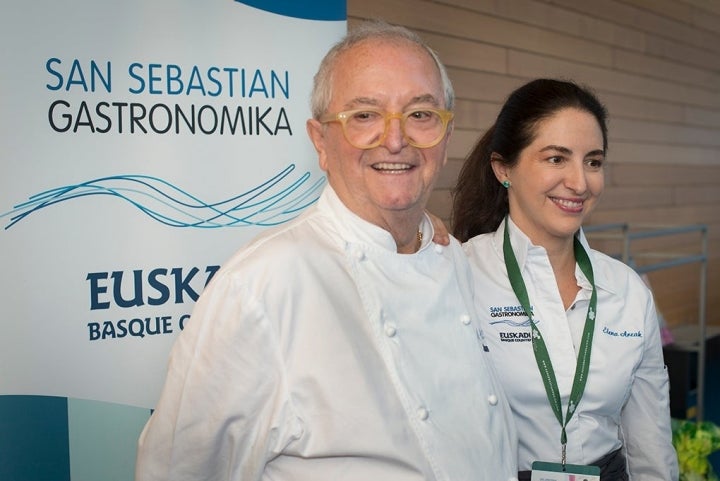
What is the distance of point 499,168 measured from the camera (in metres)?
2.12

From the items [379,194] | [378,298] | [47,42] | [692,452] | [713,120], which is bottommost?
[692,452]

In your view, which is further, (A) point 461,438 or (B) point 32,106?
(B) point 32,106

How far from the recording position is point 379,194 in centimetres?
145

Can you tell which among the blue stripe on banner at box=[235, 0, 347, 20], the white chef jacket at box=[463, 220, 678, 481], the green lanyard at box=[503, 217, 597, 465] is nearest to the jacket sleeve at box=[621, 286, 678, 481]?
the white chef jacket at box=[463, 220, 678, 481]

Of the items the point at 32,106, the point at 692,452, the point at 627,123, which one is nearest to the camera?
the point at 32,106

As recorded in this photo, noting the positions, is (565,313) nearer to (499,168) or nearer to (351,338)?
(499,168)

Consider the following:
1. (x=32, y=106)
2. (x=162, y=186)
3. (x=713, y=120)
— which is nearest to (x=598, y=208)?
(x=713, y=120)

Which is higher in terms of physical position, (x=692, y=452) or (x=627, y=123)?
(x=627, y=123)

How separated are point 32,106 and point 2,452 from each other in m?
0.84

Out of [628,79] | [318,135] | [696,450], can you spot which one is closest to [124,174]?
[318,135]

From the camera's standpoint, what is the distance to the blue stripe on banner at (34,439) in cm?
204

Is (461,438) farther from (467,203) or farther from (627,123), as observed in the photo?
(627,123)

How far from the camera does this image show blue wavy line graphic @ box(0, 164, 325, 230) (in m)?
2.07

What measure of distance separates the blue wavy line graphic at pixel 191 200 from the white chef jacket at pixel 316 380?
0.85 metres
